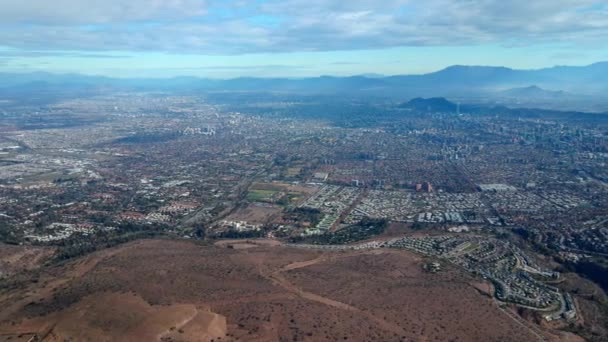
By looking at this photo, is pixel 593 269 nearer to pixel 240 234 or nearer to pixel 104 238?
pixel 240 234

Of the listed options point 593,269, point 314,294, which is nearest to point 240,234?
point 314,294

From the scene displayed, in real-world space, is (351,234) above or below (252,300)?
below

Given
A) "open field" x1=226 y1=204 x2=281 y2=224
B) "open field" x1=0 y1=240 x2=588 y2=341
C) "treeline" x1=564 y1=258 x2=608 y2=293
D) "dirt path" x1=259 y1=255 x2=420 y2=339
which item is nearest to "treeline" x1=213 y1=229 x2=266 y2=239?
"open field" x1=226 y1=204 x2=281 y2=224

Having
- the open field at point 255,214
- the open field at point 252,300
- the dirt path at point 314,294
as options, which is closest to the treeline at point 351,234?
the open field at point 252,300

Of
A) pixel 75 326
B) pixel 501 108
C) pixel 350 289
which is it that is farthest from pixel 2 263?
pixel 501 108

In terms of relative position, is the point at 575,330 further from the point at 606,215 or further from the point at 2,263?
the point at 2,263

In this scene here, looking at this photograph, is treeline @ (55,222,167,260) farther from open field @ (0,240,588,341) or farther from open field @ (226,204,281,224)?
open field @ (226,204,281,224)
